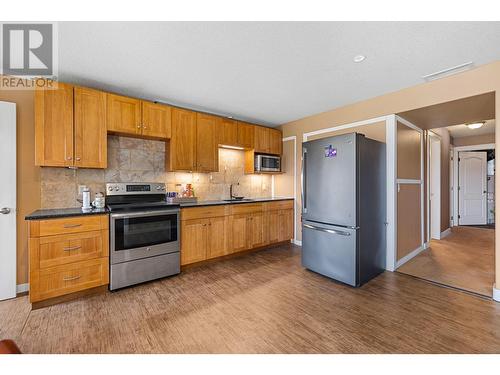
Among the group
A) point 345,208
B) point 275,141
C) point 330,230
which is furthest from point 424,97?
point 275,141

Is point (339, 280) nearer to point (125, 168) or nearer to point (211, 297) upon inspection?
point (211, 297)

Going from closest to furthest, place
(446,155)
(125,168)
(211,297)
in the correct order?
(211,297) < (125,168) < (446,155)

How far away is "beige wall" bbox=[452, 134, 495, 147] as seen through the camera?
5.67m

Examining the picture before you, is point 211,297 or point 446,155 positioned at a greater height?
point 446,155

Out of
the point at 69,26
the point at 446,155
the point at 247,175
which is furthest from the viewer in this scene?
the point at 446,155

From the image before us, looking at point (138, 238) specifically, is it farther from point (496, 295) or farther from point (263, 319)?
point (496, 295)

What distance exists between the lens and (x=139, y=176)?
3293mm

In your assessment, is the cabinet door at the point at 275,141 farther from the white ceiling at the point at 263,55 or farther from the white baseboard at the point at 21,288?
the white baseboard at the point at 21,288

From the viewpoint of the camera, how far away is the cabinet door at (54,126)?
94.0 inches

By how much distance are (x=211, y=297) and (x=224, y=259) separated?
1.18 metres

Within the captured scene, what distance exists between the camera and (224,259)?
360 centimetres

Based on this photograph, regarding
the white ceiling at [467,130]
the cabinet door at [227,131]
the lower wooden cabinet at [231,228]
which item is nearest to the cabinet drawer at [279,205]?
the lower wooden cabinet at [231,228]

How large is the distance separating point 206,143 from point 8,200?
237 centimetres
